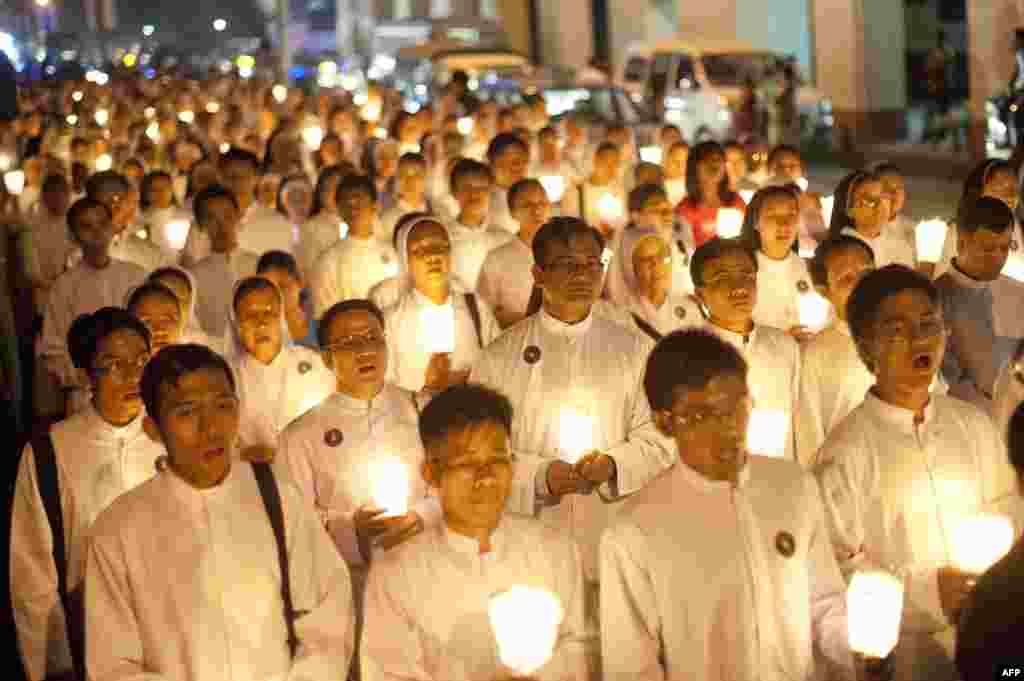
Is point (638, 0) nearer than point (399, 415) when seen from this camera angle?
No

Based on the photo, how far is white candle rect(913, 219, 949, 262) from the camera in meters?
8.93

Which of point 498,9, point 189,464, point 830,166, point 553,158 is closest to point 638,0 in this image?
point 498,9

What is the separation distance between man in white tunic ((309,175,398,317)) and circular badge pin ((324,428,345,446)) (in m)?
4.02

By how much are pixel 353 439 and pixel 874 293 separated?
5.94 feet

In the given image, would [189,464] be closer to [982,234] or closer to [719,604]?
[719,604]

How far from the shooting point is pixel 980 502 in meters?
5.03

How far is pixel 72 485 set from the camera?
5855 mm

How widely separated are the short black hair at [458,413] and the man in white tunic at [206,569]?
1.33ft

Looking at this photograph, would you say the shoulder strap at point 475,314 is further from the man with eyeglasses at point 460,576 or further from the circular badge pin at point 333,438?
the man with eyeglasses at point 460,576

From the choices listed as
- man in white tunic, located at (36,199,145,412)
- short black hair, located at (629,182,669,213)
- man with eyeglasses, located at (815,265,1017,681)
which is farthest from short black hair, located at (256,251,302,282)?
man with eyeglasses, located at (815,265,1017,681)

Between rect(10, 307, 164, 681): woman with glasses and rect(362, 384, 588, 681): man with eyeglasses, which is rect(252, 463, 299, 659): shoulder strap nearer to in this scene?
rect(362, 384, 588, 681): man with eyeglasses

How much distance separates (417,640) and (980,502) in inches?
61.2

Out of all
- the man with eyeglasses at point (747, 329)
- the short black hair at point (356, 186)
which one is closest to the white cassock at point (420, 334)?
the man with eyeglasses at point (747, 329)

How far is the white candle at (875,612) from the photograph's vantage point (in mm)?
4039
